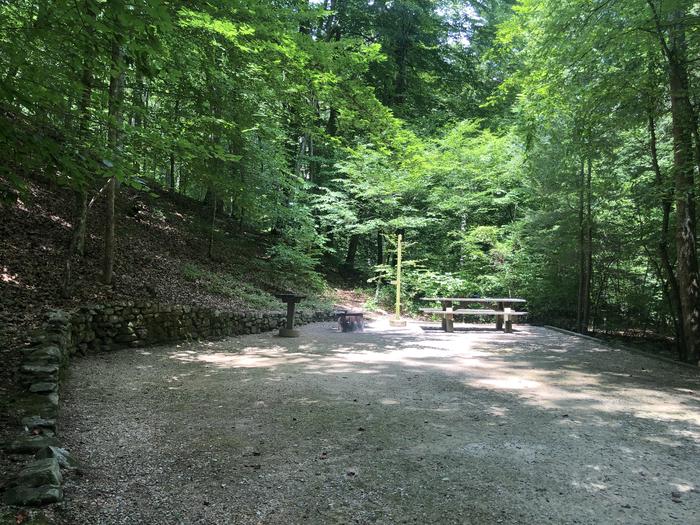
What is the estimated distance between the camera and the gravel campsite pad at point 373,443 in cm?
224

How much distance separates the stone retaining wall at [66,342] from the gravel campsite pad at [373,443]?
0.61ft

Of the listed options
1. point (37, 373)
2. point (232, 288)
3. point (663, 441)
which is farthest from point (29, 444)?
point (232, 288)

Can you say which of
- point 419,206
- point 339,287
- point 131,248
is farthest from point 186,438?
point 419,206

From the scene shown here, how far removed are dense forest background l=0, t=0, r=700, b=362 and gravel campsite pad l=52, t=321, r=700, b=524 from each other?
1822 millimetres

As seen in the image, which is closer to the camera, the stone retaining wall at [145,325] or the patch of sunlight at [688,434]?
the patch of sunlight at [688,434]

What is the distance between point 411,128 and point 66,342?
15.0 meters

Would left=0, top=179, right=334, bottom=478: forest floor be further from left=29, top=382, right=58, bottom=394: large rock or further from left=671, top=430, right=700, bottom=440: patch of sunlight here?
left=671, top=430, right=700, bottom=440: patch of sunlight

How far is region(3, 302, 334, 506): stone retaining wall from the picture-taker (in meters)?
2.04

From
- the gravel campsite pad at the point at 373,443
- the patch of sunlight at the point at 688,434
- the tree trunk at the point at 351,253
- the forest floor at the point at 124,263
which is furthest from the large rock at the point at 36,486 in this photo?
the tree trunk at the point at 351,253

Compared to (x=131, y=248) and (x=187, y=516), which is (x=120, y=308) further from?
(x=187, y=516)

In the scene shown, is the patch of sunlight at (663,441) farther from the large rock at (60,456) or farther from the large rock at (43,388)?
the large rock at (43,388)

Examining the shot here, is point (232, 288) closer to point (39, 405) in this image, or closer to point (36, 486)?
point (39, 405)

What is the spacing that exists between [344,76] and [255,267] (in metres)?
7.48

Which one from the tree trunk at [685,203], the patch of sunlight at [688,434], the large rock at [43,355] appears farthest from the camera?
the tree trunk at [685,203]
